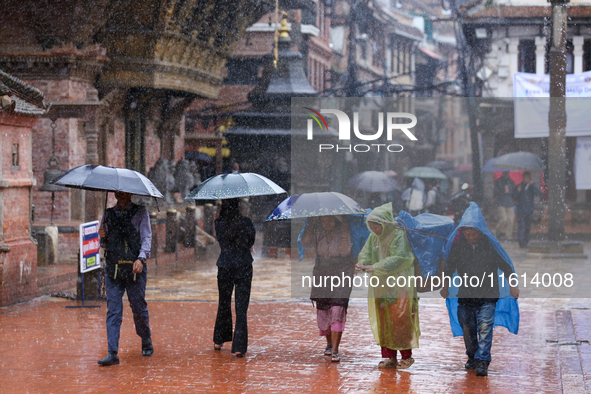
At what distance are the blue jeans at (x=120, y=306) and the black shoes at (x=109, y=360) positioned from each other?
0.05 m

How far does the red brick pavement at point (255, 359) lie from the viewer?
6891 millimetres

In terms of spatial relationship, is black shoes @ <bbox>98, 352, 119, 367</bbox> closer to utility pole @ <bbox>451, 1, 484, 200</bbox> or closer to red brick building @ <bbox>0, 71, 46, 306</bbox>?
red brick building @ <bbox>0, 71, 46, 306</bbox>

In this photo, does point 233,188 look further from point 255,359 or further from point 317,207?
point 255,359

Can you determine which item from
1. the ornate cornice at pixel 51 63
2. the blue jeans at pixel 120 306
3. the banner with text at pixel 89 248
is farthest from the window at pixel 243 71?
the blue jeans at pixel 120 306

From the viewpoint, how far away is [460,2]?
32.6m

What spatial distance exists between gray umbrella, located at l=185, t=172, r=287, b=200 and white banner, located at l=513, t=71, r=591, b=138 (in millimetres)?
19712

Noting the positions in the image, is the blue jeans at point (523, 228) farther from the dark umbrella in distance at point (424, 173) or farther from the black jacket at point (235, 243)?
the black jacket at point (235, 243)

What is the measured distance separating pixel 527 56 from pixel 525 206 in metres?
11.2

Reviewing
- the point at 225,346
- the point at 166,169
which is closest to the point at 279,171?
the point at 166,169

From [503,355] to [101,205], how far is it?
11.9 m

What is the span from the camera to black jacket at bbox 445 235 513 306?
731cm

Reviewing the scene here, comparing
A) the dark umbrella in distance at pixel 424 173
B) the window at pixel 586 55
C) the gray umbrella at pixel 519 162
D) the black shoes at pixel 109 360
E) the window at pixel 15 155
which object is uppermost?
the window at pixel 586 55

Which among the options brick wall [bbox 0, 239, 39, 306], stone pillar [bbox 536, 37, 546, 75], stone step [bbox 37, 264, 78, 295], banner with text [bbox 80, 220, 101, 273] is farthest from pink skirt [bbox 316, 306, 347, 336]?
stone pillar [bbox 536, 37, 546, 75]

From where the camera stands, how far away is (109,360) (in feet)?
24.7
